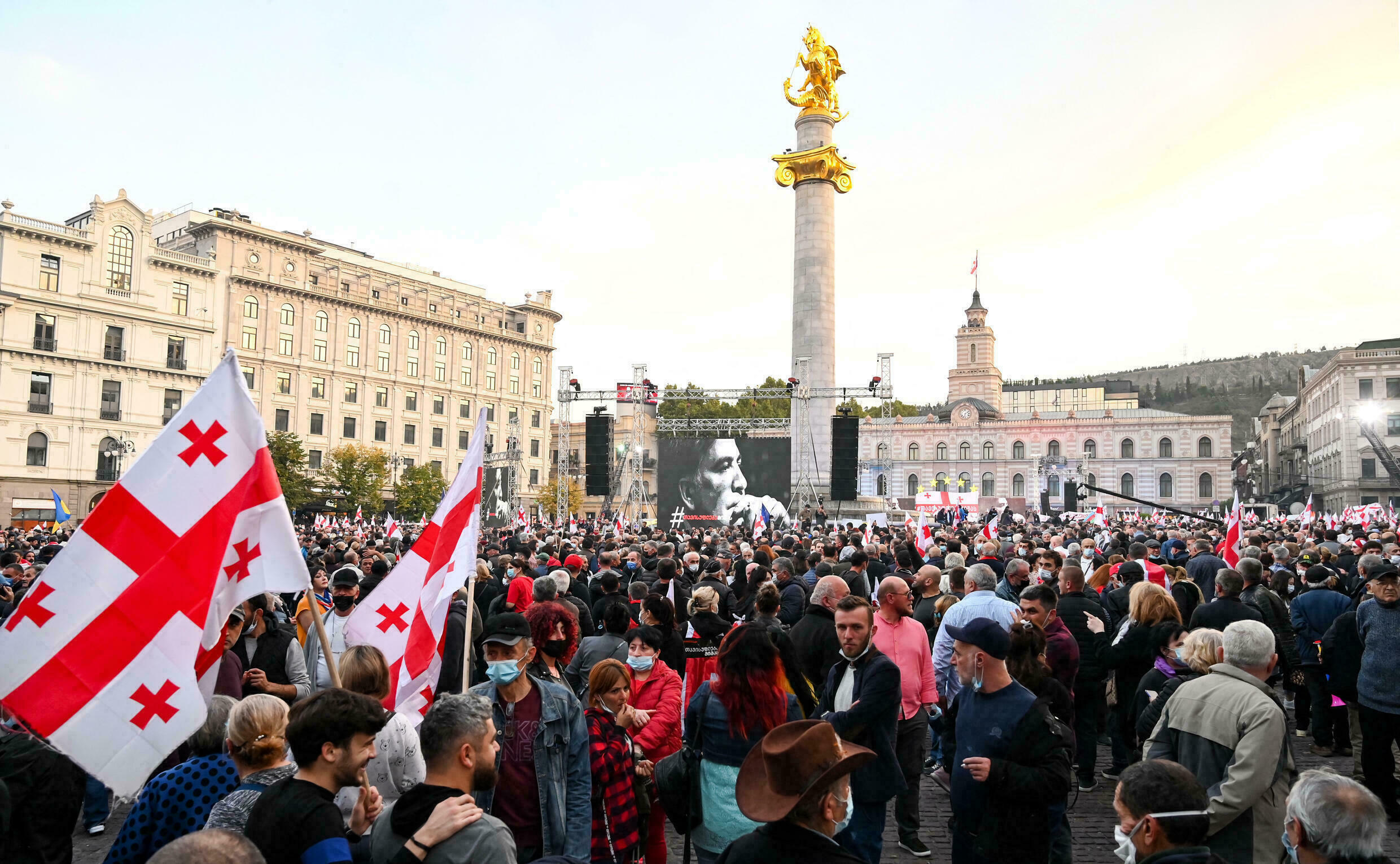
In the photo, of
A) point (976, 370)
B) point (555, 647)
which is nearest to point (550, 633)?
point (555, 647)

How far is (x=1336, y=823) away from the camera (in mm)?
2992

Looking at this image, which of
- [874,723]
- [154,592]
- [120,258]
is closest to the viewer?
[154,592]

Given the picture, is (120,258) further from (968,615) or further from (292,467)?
(968,615)

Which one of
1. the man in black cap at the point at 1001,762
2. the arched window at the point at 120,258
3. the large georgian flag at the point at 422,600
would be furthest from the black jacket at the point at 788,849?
the arched window at the point at 120,258

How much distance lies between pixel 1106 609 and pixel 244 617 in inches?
308

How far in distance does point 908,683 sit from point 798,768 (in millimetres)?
4154

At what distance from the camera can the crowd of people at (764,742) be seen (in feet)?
10.3

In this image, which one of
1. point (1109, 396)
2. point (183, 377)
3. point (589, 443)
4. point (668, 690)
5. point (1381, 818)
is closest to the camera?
point (1381, 818)

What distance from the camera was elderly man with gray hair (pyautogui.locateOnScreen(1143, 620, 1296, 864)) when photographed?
14.4 ft

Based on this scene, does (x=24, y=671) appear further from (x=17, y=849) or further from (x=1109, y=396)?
(x=1109, y=396)

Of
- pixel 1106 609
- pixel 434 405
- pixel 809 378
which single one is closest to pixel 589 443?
pixel 809 378

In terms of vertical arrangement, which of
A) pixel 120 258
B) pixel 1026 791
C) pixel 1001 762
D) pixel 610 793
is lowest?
pixel 610 793

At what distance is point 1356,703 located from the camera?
841 centimetres

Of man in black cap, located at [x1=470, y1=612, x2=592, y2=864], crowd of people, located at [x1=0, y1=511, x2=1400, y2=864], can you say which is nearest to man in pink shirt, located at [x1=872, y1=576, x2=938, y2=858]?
crowd of people, located at [x1=0, y1=511, x2=1400, y2=864]
